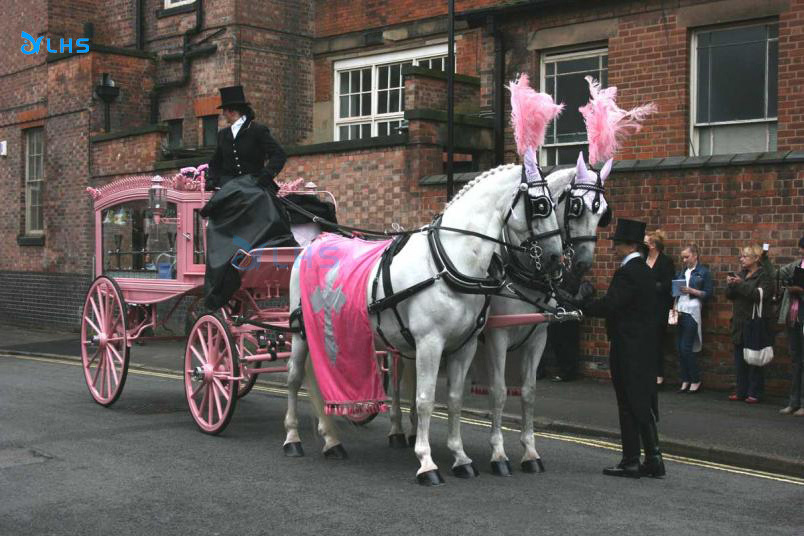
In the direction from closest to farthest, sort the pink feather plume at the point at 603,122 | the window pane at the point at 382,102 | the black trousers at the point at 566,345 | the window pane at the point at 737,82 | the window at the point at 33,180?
1. the pink feather plume at the point at 603,122
2. the black trousers at the point at 566,345
3. the window pane at the point at 737,82
4. the window pane at the point at 382,102
5. the window at the point at 33,180

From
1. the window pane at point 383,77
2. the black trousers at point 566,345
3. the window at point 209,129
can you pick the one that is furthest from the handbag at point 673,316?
the window at point 209,129

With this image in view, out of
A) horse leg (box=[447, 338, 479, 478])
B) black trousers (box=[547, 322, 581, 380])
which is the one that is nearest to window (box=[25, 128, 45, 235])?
black trousers (box=[547, 322, 581, 380])

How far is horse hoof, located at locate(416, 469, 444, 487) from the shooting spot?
7.29 m

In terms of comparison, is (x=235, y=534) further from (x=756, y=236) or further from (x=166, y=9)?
(x=166, y=9)

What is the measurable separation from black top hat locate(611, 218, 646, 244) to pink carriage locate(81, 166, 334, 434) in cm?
289

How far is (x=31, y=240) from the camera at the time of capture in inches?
874

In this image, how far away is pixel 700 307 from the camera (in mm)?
11898

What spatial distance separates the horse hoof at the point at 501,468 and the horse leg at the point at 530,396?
0.22 metres

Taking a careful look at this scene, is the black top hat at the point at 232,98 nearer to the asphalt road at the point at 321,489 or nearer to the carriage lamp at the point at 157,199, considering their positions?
the carriage lamp at the point at 157,199

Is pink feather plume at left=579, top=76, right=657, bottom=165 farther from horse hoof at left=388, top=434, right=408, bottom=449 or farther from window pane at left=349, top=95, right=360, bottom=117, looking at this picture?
window pane at left=349, top=95, right=360, bottom=117

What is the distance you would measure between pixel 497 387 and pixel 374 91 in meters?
13.1

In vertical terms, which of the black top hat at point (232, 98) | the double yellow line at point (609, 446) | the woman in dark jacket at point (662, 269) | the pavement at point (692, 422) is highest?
the black top hat at point (232, 98)

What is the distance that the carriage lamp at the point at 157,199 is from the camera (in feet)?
33.8

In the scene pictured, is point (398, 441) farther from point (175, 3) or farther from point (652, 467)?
point (175, 3)
